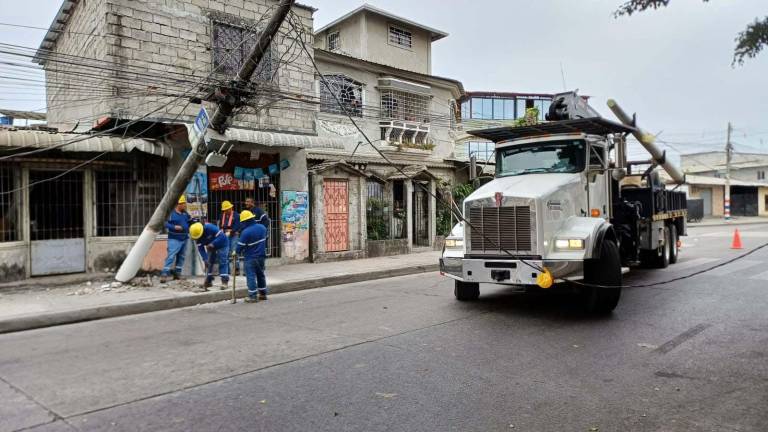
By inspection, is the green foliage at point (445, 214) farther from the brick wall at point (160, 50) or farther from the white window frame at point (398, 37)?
the brick wall at point (160, 50)

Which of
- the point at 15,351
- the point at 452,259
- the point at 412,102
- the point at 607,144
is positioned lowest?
the point at 15,351

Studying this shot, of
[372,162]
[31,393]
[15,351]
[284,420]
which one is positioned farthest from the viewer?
[372,162]

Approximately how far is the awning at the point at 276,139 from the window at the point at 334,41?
1193cm

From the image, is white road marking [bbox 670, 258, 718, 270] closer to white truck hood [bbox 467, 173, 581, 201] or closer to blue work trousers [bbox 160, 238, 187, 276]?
white truck hood [bbox 467, 173, 581, 201]

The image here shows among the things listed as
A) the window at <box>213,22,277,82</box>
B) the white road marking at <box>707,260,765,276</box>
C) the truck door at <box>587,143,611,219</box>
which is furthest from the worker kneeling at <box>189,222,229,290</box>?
the white road marking at <box>707,260,765,276</box>

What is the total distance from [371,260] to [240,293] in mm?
6065

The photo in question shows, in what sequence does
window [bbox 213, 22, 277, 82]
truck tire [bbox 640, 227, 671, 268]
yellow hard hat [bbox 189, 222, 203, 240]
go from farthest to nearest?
1. window [bbox 213, 22, 277, 82]
2. truck tire [bbox 640, 227, 671, 268]
3. yellow hard hat [bbox 189, 222, 203, 240]

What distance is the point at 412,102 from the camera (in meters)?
20.7

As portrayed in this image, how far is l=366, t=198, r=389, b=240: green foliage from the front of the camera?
1780cm

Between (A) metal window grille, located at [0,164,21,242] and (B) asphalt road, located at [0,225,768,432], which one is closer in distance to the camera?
(B) asphalt road, located at [0,225,768,432]

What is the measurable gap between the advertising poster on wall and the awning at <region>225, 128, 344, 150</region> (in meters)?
1.84

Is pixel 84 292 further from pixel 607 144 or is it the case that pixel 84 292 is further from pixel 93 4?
pixel 607 144

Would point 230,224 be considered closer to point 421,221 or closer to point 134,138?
point 134,138

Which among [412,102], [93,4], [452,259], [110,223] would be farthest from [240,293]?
[412,102]
